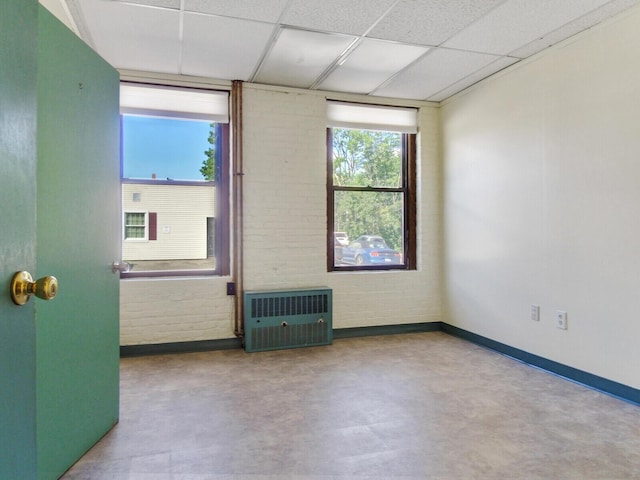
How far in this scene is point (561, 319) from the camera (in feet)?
10.5

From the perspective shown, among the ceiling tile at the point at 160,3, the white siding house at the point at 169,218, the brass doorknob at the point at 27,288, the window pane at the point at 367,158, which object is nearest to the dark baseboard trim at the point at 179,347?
the white siding house at the point at 169,218

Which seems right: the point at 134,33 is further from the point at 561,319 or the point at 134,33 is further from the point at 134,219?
the point at 561,319

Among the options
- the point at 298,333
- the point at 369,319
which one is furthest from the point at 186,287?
the point at 369,319

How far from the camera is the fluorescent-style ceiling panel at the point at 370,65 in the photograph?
10.9 ft

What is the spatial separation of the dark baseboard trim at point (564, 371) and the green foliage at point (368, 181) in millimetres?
1407

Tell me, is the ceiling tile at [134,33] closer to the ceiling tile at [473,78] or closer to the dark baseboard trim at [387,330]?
the ceiling tile at [473,78]

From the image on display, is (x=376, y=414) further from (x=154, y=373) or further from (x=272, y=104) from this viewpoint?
(x=272, y=104)

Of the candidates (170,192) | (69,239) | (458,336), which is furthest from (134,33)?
(458,336)

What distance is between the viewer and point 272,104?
165 inches

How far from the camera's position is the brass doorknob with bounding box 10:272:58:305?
2.77 ft

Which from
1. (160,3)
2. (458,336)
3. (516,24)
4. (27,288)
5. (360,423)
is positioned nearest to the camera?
(27,288)

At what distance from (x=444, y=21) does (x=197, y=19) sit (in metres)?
1.76

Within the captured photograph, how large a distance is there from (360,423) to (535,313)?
1.96 metres

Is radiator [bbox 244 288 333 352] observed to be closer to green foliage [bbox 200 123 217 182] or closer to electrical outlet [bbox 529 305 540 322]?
green foliage [bbox 200 123 217 182]
